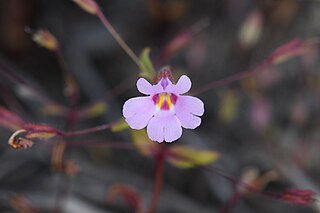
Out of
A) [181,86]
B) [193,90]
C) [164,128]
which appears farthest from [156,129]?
[193,90]

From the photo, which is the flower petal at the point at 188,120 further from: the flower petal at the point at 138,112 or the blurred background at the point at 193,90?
the blurred background at the point at 193,90

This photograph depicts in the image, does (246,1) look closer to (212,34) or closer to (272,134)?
(212,34)

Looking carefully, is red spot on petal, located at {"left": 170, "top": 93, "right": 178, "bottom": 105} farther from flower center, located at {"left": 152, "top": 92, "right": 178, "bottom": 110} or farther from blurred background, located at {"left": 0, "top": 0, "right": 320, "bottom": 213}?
blurred background, located at {"left": 0, "top": 0, "right": 320, "bottom": 213}

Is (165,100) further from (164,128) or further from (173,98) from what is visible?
(164,128)

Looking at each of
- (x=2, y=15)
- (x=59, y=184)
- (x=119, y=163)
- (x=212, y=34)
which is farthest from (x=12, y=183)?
(x=212, y=34)

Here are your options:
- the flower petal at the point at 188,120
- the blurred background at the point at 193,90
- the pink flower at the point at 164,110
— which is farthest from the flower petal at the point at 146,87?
the blurred background at the point at 193,90

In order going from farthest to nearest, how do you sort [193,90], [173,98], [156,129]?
[193,90]
[173,98]
[156,129]
